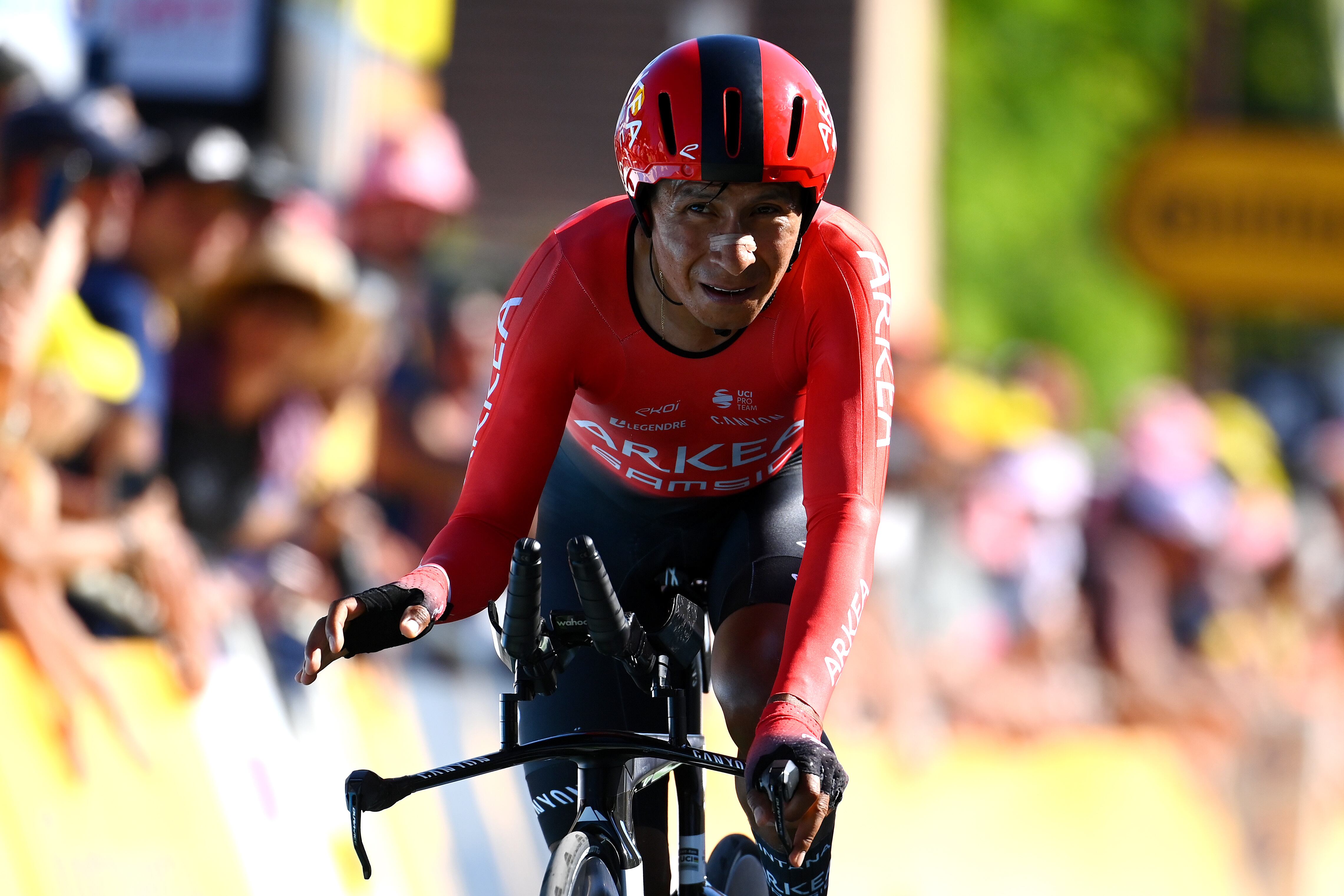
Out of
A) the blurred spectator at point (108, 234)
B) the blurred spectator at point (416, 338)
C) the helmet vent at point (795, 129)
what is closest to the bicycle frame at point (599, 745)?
the helmet vent at point (795, 129)

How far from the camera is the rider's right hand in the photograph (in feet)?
8.72

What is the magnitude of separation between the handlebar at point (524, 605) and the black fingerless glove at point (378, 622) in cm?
16

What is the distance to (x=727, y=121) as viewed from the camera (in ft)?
9.70

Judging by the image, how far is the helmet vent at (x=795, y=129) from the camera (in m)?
3.00

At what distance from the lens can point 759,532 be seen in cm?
342

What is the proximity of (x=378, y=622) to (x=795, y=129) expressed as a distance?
1.19m

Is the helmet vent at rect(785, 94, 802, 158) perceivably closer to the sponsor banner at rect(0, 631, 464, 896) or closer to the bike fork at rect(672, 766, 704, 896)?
the bike fork at rect(672, 766, 704, 896)

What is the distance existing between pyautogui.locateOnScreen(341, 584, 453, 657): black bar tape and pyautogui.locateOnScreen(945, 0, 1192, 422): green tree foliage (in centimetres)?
2128

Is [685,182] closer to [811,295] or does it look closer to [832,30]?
[811,295]

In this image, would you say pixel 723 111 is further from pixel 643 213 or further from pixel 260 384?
pixel 260 384

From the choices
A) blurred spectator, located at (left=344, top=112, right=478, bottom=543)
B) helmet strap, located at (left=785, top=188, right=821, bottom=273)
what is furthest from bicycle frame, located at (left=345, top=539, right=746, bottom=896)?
blurred spectator, located at (left=344, top=112, right=478, bottom=543)

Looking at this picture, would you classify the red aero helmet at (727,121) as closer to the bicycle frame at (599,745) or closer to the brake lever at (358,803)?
the bicycle frame at (599,745)

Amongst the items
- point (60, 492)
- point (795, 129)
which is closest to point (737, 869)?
point (795, 129)

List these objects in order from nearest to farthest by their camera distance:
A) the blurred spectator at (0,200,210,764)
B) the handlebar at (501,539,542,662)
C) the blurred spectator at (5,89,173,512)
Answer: the handlebar at (501,539,542,662), the blurred spectator at (0,200,210,764), the blurred spectator at (5,89,173,512)
